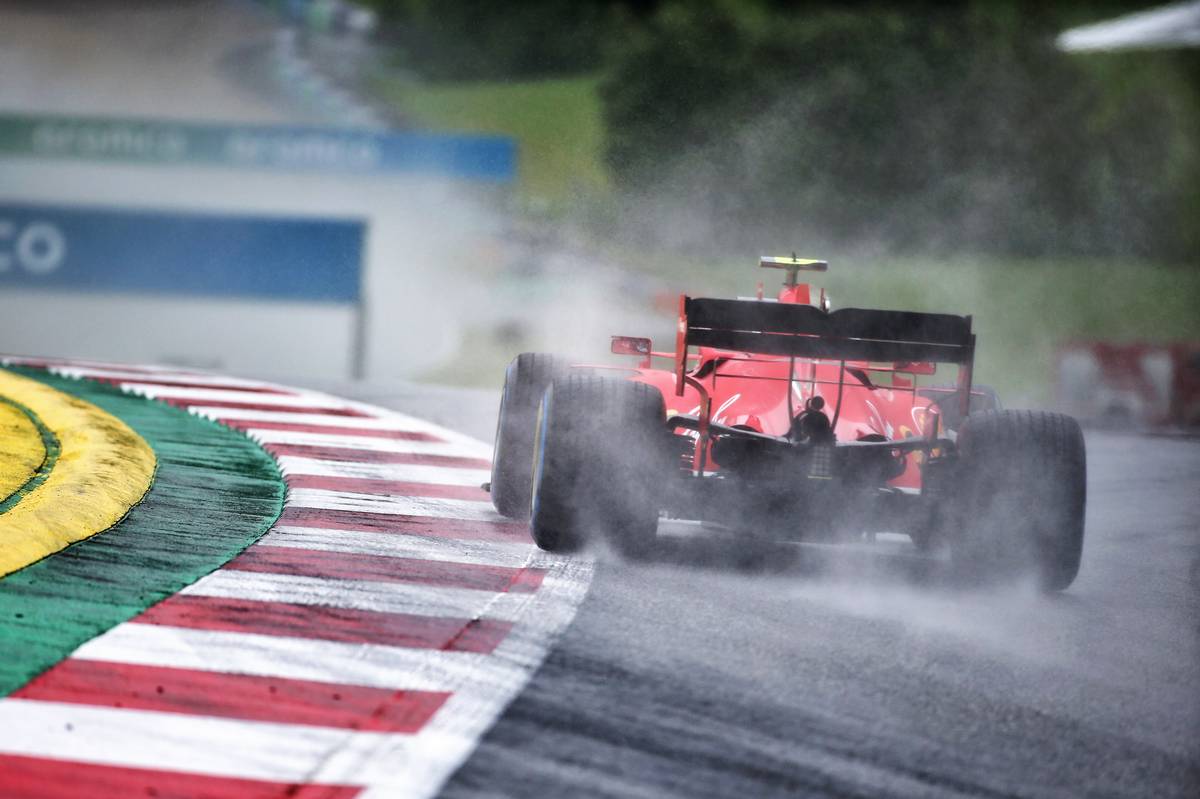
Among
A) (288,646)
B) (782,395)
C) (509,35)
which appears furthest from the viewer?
(509,35)

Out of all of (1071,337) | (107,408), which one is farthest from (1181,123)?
(107,408)

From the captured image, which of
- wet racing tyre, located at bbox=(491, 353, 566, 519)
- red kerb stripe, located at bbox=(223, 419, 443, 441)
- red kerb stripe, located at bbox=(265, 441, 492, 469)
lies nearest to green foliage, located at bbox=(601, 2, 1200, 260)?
red kerb stripe, located at bbox=(223, 419, 443, 441)

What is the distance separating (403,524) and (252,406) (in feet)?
15.2

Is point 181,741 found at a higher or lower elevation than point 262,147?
lower

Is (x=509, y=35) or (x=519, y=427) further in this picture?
(x=509, y=35)

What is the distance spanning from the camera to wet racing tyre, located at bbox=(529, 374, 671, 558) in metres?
5.83

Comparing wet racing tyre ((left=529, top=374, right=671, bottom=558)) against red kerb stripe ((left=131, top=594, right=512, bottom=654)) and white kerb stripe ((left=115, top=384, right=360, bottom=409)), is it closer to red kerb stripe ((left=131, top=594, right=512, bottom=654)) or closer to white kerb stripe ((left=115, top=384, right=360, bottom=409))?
red kerb stripe ((left=131, top=594, right=512, bottom=654))

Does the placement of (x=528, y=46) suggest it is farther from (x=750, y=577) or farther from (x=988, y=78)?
(x=750, y=577)

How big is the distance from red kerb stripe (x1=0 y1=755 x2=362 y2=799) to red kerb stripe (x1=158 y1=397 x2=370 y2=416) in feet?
24.6

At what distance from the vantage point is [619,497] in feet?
19.2

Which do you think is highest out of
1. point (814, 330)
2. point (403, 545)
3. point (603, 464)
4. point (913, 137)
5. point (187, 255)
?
point (913, 137)

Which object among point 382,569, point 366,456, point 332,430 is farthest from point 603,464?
point 332,430

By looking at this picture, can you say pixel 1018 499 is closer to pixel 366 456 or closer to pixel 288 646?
pixel 288 646

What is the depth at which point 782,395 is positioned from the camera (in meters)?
6.63
